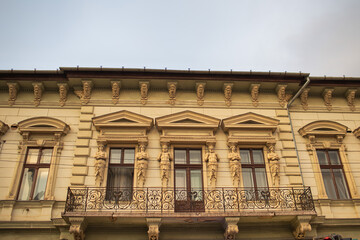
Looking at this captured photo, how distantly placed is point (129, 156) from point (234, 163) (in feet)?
12.1

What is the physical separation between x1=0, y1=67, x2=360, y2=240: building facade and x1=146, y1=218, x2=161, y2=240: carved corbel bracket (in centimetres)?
3

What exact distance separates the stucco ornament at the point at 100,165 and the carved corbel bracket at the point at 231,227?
4.28m

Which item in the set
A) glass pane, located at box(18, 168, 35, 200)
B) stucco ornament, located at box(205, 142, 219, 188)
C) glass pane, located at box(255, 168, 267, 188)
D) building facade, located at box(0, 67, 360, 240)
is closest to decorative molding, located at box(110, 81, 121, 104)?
building facade, located at box(0, 67, 360, 240)

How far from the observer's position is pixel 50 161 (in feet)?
38.3

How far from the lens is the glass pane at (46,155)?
38.5 feet

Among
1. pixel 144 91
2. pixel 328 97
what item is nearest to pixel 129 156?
pixel 144 91

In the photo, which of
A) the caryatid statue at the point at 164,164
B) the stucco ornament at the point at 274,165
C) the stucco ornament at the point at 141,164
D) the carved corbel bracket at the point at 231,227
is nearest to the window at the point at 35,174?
the stucco ornament at the point at 141,164

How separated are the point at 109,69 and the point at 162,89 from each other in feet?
7.11

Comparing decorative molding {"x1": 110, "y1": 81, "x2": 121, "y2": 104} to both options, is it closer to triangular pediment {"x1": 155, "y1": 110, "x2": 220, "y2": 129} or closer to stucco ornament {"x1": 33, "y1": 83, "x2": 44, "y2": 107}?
triangular pediment {"x1": 155, "y1": 110, "x2": 220, "y2": 129}

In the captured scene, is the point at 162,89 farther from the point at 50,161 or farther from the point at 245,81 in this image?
the point at 50,161

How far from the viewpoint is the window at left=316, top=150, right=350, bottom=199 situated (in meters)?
11.8

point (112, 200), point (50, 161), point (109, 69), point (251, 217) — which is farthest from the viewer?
point (109, 69)

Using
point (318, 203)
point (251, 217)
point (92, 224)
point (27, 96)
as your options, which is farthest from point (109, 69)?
point (318, 203)

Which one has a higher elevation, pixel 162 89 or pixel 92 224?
pixel 162 89
